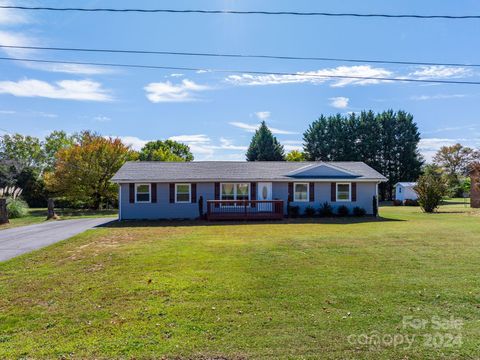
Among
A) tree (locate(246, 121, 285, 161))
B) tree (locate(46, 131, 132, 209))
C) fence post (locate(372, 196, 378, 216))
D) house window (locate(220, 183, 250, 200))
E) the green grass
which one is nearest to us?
the green grass

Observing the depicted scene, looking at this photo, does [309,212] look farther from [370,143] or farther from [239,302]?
[370,143]

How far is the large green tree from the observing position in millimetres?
52469

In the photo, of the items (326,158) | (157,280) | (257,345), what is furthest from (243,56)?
(326,158)

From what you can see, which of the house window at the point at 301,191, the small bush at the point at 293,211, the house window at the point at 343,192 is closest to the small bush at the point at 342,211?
the house window at the point at 343,192

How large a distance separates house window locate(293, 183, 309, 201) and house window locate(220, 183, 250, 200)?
3080 mm

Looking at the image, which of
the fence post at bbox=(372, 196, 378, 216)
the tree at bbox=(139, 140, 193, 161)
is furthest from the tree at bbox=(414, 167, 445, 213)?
the tree at bbox=(139, 140, 193, 161)

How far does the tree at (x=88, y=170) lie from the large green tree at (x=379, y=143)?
32.4m

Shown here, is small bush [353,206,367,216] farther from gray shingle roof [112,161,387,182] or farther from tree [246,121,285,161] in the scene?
tree [246,121,285,161]

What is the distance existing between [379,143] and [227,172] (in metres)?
36.8

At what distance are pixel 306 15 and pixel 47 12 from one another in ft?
22.3

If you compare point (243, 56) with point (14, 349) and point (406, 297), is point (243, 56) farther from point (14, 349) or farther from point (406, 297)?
point (14, 349)

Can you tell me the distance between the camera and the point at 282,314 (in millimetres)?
5516

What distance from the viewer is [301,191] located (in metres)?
23.0

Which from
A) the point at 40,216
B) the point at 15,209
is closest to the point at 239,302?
the point at 15,209
